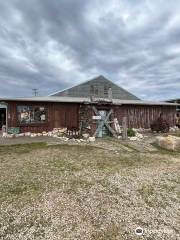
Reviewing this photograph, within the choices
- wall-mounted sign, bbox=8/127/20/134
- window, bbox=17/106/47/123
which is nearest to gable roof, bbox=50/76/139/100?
window, bbox=17/106/47/123

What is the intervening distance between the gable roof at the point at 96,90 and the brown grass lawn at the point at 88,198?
18.7m

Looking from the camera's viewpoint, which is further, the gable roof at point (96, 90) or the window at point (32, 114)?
the gable roof at point (96, 90)

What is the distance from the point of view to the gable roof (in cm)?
2651

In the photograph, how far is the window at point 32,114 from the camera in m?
17.0

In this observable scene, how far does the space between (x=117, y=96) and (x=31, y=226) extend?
2711 cm

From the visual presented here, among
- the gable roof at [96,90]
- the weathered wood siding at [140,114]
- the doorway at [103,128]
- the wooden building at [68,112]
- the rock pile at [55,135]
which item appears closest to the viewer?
the rock pile at [55,135]

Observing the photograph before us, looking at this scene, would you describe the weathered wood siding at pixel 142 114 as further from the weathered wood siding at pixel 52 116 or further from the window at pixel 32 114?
the window at pixel 32 114

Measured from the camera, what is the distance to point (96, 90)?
28688 millimetres

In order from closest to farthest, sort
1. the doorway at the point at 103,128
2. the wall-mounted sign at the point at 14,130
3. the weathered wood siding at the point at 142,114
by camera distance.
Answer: the doorway at the point at 103,128 < the wall-mounted sign at the point at 14,130 < the weathered wood siding at the point at 142,114

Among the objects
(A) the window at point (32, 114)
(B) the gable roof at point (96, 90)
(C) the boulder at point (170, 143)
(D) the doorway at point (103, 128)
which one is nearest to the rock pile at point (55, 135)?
(D) the doorway at point (103, 128)

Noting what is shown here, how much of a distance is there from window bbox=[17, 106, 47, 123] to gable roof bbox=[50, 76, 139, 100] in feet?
26.4

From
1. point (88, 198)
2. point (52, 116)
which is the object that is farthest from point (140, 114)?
point (88, 198)

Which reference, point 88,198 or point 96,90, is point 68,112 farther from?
point 88,198

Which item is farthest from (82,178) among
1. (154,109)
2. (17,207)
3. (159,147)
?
(154,109)
